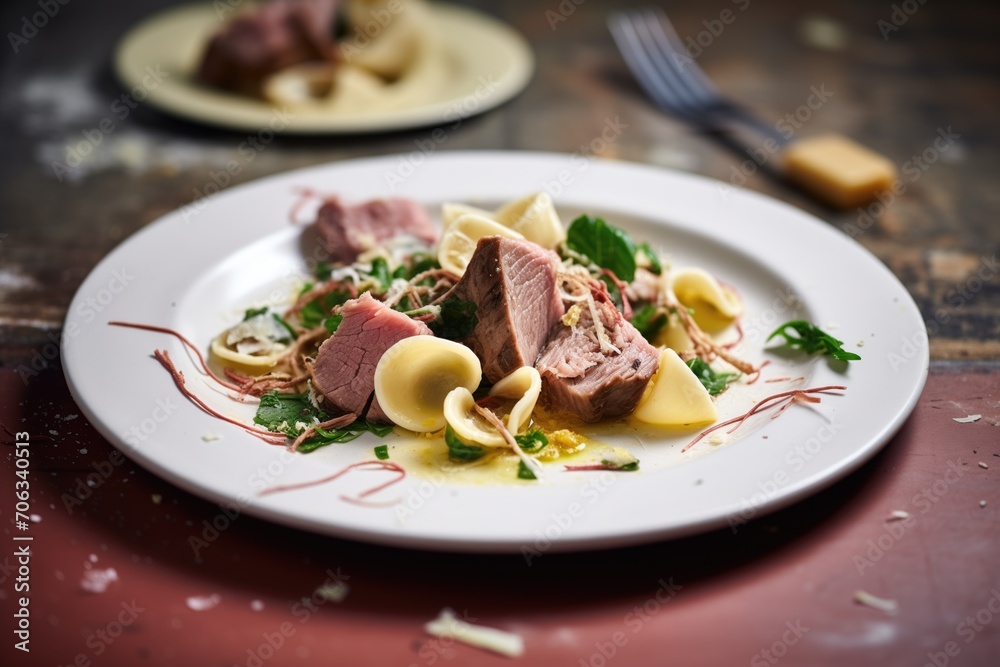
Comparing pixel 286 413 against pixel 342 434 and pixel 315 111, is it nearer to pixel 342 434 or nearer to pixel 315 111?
pixel 342 434

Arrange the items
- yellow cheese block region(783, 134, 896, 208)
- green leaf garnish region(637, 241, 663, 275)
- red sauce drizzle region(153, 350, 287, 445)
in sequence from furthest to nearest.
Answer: yellow cheese block region(783, 134, 896, 208), green leaf garnish region(637, 241, 663, 275), red sauce drizzle region(153, 350, 287, 445)

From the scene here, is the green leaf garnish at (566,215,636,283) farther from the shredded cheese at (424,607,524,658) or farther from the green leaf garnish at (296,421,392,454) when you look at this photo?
the shredded cheese at (424,607,524,658)

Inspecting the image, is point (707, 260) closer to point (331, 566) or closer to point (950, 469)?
point (950, 469)

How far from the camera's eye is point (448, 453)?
2.56 metres

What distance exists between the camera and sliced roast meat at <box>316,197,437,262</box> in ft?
11.3

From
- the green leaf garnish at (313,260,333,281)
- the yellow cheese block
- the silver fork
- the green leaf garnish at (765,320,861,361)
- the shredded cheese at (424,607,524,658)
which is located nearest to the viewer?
the shredded cheese at (424,607,524,658)

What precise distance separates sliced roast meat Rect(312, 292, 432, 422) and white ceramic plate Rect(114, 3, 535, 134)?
222 centimetres

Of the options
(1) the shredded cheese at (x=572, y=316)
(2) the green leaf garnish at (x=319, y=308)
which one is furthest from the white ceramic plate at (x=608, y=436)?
(1) the shredded cheese at (x=572, y=316)

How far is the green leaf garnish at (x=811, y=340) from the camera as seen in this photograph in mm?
2801

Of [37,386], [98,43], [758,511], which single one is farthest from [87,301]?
[98,43]

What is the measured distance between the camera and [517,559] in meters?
2.28

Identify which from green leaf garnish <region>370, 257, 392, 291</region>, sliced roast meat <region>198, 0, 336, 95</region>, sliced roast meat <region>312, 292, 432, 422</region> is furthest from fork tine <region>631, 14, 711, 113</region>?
sliced roast meat <region>312, 292, 432, 422</region>

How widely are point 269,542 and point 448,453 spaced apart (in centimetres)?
51

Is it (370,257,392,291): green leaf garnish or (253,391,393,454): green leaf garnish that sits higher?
(370,257,392,291): green leaf garnish
